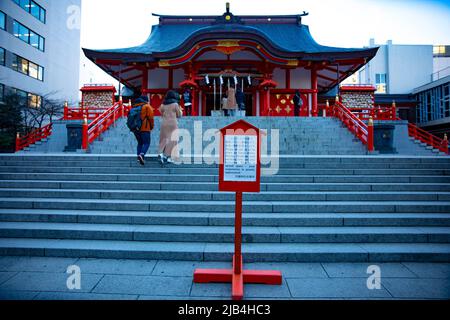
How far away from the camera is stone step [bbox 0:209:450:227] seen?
4.49 meters

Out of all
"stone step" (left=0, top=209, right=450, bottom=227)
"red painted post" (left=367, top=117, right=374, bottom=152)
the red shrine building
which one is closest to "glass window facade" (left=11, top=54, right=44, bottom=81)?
the red shrine building

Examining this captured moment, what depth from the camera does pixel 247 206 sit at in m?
4.89

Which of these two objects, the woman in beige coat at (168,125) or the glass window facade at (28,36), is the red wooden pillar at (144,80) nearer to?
the woman in beige coat at (168,125)

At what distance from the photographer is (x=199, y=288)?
9.87ft

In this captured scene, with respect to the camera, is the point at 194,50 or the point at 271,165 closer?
the point at 271,165

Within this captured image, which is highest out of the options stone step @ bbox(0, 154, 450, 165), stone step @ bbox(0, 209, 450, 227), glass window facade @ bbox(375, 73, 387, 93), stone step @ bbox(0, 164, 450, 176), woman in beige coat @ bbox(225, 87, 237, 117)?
glass window facade @ bbox(375, 73, 387, 93)

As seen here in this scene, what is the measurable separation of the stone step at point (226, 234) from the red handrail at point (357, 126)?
218 inches

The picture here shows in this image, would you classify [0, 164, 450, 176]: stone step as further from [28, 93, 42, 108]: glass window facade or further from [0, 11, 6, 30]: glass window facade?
[0, 11, 6, 30]: glass window facade

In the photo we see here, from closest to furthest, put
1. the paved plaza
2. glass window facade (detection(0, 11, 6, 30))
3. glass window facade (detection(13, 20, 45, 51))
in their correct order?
the paved plaza, glass window facade (detection(0, 11, 6, 30)), glass window facade (detection(13, 20, 45, 51))

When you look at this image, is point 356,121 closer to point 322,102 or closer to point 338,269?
point 338,269

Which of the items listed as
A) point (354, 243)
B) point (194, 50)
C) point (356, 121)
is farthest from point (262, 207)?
point (194, 50)

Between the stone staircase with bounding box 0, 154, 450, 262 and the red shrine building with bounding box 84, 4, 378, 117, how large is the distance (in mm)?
10139

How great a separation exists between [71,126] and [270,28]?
17605 millimetres

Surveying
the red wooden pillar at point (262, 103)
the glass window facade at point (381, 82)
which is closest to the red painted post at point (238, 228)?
the red wooden pillar at point (262, 103)
